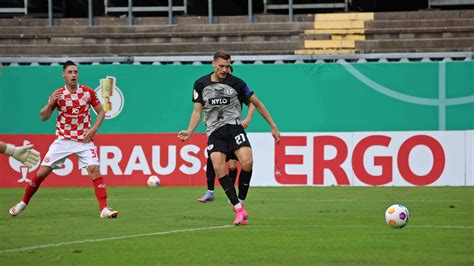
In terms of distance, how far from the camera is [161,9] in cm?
3375

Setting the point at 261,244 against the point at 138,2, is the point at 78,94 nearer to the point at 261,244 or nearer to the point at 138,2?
the point at 261,244

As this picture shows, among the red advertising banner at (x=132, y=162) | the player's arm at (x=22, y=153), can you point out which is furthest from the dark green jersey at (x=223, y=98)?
the red advertising banner at (x=132, y=162)

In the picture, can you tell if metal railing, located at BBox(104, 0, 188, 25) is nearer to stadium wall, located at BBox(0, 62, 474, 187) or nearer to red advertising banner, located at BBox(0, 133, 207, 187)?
stadium wall, located at BBox(0, 62, 474, 187)

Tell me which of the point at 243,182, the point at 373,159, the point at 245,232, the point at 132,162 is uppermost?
the point at 243,182

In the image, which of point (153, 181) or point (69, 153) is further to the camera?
point (153, 181)

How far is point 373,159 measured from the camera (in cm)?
2305

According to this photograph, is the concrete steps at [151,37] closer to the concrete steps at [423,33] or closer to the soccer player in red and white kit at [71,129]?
the concrete steps at [423,33]

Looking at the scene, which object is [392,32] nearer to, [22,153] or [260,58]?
[260,58]

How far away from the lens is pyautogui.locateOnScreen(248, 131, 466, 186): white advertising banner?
23.0m

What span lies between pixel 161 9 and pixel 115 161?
10.7 meters

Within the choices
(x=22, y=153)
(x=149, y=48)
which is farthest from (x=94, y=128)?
(x=149, y=48)

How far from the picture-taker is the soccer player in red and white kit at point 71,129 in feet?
51.1

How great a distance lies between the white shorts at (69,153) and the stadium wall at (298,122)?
7.98 m

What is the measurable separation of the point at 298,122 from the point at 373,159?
1.82 metres
